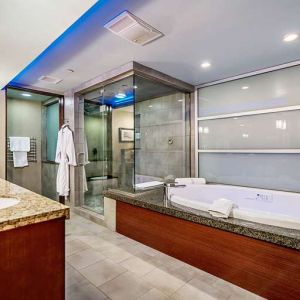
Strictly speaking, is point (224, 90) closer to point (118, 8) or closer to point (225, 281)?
point (118, 8)

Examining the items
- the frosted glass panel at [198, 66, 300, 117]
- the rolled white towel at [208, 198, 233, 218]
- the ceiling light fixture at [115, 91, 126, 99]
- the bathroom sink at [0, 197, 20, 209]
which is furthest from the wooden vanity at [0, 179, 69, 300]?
the frosted glass panel at [198, 66, 300, 117]

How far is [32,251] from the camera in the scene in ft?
3.24

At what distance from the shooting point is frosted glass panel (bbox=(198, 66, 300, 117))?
2707 millimetres

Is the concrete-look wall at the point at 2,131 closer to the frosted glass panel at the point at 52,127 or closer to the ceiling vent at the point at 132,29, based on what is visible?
the frosted glass panel at the point at 52,127

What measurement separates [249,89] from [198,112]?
89cm

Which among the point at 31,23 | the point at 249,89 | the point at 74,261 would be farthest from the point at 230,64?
the point at 74,261

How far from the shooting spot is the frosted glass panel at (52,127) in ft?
14.0

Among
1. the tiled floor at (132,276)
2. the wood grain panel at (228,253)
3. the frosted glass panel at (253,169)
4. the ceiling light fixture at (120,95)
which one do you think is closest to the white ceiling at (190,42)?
the ceiling light fixture at (120,95)

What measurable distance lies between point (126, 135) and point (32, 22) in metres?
2.08

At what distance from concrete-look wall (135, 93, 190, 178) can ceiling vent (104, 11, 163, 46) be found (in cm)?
166

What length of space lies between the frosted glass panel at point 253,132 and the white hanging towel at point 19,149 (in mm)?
3394

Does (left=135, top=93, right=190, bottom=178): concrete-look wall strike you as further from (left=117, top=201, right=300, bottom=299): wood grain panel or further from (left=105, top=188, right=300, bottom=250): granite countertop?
(left=117, top=201, right=300, bottom=299): wood grain panel

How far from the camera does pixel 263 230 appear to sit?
1.62m

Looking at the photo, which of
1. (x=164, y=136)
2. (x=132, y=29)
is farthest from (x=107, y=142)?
(x=132, y=29)
